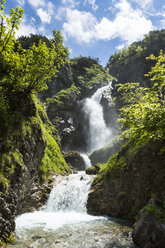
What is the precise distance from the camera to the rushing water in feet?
23.1

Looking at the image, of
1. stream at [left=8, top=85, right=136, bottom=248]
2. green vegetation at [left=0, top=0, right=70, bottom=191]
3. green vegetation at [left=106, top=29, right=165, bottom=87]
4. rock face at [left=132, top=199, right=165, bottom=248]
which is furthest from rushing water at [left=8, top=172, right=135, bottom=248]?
green vegetation at [left=106, top=29, right=165, bottom=87]

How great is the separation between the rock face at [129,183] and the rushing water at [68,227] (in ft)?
3.05

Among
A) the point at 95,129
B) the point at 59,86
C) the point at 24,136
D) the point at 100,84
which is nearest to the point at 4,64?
the point at 24,136

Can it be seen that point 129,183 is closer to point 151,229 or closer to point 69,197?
point 151,229

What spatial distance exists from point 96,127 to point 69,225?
3270cm

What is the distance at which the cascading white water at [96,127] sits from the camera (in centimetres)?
3981

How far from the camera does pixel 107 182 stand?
12.6 metres

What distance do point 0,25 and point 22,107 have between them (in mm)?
4368

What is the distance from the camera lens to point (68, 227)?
9.22 m

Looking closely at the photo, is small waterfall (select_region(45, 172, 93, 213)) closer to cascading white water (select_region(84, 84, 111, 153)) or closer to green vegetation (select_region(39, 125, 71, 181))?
green vegetation (select_region(39, 125, 71, 181))

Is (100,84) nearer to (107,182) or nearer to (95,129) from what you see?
(95,129)

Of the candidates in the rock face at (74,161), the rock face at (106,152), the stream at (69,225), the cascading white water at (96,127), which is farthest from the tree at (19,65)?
the cascading white water at (96,127)

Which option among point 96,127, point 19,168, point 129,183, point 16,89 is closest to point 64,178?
point 129,183

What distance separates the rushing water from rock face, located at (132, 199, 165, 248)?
0.59 m
